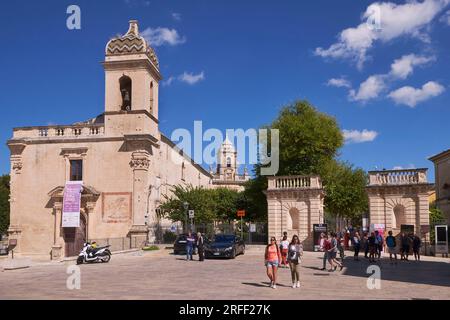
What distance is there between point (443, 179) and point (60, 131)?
122 feet

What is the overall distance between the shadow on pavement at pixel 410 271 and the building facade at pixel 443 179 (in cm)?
2616

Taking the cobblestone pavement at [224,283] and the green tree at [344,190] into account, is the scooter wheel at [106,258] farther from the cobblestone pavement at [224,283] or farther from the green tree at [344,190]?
the green tree at [344,190]

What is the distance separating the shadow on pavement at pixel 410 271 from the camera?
669 inches

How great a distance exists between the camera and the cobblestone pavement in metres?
13.3

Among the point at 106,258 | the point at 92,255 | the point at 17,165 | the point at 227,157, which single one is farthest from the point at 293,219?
the point at 227,157

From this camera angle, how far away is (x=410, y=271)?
779 inches

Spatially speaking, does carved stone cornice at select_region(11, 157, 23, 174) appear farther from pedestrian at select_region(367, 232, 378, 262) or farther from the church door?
pedestrian at select_region(367, 232, 378, 262)

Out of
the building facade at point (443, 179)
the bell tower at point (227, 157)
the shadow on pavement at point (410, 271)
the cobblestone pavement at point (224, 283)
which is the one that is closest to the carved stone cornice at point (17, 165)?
the cobblestone pavement at point (224, 283)

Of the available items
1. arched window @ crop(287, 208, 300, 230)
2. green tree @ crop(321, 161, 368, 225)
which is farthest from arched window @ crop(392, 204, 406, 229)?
green tree @ crop(321, 161, 368, 225)

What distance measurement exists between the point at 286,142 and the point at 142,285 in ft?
89.7

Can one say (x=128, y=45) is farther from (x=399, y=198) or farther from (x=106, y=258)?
(x=399, y=198)

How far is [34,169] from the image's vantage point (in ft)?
127
